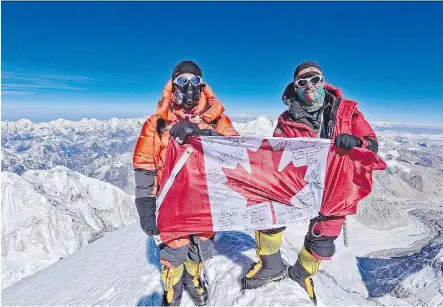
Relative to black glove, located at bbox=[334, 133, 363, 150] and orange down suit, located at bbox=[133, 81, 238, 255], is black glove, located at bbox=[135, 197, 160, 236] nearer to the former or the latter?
orange down suit, located at bbox=[133, 81, 238, 255]

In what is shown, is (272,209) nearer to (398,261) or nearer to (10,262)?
(398,261)

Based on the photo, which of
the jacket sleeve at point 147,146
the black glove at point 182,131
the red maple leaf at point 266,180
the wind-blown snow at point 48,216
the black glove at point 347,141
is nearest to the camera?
the black glove at point 347,141

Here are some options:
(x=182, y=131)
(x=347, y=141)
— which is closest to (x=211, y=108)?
(x=182, y=131)

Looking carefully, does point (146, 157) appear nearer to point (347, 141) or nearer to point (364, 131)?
point (347, 141)

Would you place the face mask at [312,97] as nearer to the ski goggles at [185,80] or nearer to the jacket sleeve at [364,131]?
the jacket sleeve at [364,131]

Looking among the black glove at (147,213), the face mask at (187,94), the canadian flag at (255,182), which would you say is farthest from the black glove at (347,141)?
the black glove at (147,213)

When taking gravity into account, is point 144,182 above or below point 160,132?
below

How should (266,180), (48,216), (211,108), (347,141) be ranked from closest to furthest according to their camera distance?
1. (347,141)
2. (211,108)
3. (266,180)
4. (48,216)
